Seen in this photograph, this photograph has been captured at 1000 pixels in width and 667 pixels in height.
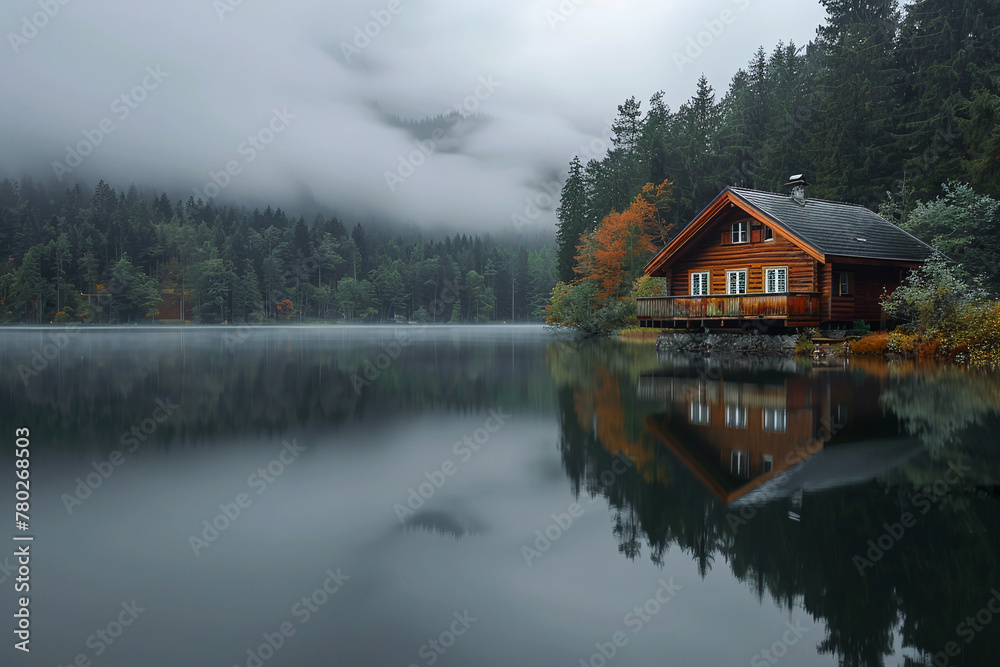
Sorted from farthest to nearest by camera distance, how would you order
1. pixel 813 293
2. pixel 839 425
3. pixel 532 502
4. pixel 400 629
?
pixel 813 293, pixel 839 425, pixel 532 502, pixel 400 629

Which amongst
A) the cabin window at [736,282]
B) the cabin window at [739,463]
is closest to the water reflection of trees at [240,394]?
the cabin window at [739,463]

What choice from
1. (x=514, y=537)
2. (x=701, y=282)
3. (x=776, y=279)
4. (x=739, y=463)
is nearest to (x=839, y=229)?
(x=776, y=279)

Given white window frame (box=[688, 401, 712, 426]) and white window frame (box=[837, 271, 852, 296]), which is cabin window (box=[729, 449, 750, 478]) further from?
white window frame (box=[837, 271, 852, 296])

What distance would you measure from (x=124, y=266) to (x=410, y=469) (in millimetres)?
132382

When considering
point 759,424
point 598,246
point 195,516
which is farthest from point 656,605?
point 598,246

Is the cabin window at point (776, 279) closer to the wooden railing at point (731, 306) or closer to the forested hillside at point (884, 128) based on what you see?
the wooden railing at point (731, 306)

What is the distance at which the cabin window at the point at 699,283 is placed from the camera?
132 ft

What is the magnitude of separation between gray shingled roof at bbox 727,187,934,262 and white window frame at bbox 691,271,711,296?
18.3 ft

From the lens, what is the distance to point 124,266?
122375 millimetres

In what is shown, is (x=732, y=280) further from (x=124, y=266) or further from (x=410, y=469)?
(x=124, y=266)

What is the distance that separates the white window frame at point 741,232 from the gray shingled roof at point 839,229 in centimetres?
186

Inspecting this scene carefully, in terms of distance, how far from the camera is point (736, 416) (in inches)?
540

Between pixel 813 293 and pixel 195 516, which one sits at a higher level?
pixel 813 293

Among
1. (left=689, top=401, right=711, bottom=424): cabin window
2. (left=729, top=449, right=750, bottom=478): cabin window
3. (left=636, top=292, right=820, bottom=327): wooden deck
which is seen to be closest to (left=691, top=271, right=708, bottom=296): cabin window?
(left=636, top=292, right=820, bottom=327): wooden deck
